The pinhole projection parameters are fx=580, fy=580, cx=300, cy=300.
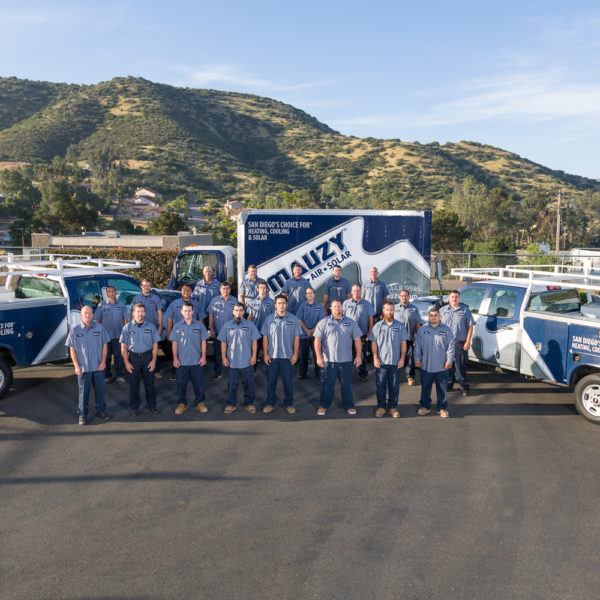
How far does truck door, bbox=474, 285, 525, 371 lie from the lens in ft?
30.4

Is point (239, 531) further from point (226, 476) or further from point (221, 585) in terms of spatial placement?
point (226, 476)

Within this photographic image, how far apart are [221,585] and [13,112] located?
13749cm

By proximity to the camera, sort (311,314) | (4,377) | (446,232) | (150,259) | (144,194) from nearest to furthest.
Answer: (4,377)
(311,314)
(150,259)
(446,232)
(144,194)

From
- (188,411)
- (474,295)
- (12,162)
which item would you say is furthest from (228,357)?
(12,162)

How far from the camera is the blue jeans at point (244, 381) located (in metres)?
8.55

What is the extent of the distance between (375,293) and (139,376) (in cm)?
474

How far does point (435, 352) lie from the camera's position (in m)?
8.35

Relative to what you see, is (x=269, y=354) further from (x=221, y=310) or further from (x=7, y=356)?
(x=7, y=356)

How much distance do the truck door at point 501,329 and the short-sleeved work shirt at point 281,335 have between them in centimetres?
342

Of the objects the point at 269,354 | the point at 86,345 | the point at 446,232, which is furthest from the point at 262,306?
the point at 446,232

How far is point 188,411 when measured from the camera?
28.5 ft

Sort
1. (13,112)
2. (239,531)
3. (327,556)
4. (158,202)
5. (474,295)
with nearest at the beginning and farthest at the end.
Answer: (327,556) → (239,531) → (474,295) → (158,202) → (13,112)

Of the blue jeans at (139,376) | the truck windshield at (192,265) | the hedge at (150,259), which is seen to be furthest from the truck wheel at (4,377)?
the hedge at (150,259)

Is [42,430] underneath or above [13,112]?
underneath
